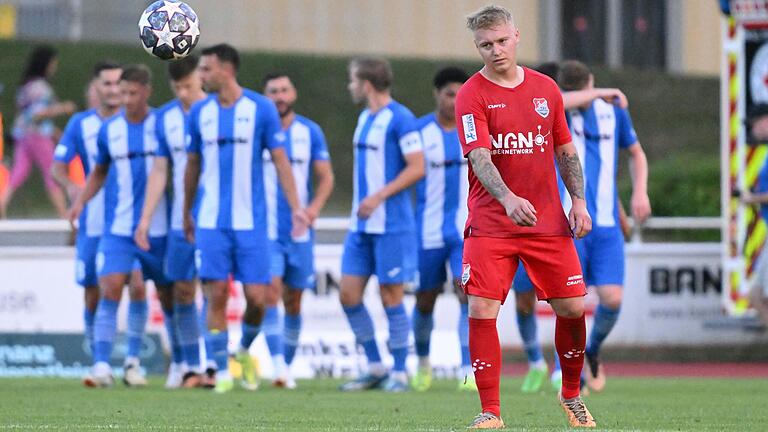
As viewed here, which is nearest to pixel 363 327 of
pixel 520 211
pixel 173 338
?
pixel 173 338

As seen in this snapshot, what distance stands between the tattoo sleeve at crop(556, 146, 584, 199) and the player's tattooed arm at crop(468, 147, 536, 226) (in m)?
0.33

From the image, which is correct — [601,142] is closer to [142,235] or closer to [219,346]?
[219,346]

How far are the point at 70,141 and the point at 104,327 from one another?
5.65ft

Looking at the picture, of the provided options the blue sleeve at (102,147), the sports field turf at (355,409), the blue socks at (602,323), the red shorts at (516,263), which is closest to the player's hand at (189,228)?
the blue sleeve at (102,147)

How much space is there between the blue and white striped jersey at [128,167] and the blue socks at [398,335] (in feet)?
6.51

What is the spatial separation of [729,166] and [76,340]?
658 cm

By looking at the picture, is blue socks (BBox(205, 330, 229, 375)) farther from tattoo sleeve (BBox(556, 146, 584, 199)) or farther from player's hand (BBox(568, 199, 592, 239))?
player's hand (BBox(568, 199, 592, 239))

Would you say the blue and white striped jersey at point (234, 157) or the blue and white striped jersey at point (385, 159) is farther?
the blue and white striped jersey at point (385, 159)

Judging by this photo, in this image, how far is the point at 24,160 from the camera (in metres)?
23.0

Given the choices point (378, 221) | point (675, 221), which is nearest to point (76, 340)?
point (378, 221)

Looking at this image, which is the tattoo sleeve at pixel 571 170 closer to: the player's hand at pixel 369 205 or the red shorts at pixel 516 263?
the red shorts at pixel 516 263

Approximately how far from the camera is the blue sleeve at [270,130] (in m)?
13.2

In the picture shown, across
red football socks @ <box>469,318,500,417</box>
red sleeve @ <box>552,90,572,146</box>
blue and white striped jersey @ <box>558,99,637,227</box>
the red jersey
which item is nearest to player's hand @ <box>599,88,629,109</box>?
blue and white striped jersey @ <box>558,99,637,227</box>

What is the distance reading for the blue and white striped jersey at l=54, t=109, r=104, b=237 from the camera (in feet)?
47.7
